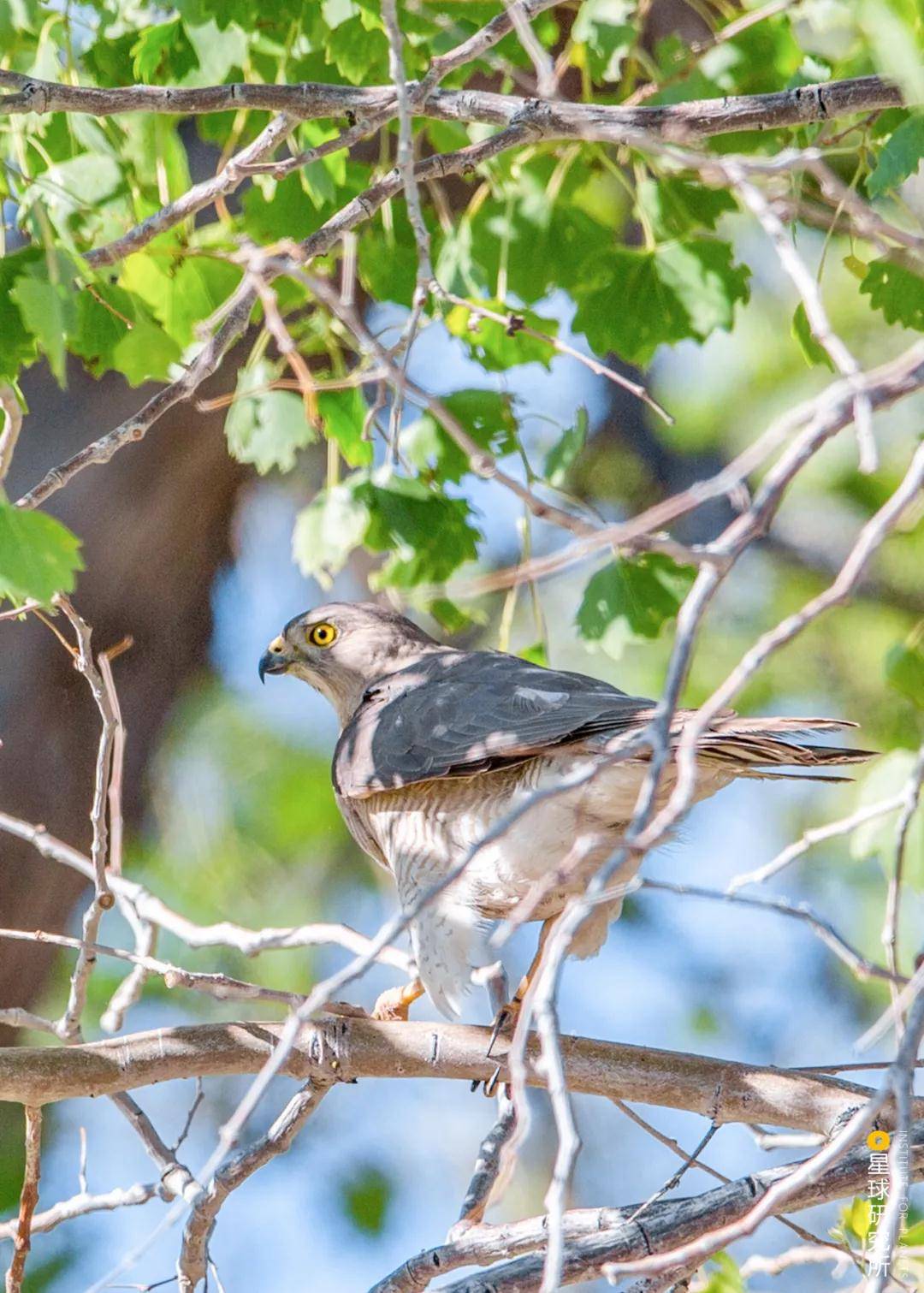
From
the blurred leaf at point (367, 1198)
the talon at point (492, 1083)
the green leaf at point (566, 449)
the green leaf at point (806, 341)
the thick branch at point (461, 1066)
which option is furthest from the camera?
the blurred leaf at point (367, 1198)

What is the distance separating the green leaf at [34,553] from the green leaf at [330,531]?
4.49 feet

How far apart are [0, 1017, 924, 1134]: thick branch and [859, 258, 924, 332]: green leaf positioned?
193 cm

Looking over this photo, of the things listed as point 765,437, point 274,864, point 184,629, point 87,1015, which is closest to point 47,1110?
point 87,1015

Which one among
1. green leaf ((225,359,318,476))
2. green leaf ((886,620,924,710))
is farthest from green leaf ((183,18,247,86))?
green leaf ((886,620,924,710))

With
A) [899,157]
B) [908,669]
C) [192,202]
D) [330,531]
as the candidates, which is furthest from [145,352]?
[908,669]

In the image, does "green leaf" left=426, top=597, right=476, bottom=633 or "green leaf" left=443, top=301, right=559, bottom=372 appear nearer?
"green leaf" left=443, top=301, right=559, bottom=372

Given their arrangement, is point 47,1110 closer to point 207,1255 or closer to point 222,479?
point 222,479

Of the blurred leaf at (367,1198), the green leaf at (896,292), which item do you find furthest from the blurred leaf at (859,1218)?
the blurred leaf at (367,1198)

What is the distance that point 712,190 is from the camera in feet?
13.6

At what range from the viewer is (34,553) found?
235cm

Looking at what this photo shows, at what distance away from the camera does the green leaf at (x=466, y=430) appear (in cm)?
402

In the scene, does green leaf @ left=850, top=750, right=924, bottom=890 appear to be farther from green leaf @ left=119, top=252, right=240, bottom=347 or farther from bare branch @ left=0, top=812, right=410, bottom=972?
green leaf @ left=119, top=252, right=240, bottom=347

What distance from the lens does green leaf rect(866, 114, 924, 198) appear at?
2.68 m

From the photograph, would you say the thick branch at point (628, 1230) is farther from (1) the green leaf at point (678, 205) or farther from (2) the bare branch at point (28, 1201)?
(1) the green leaf at point (678, 205)
